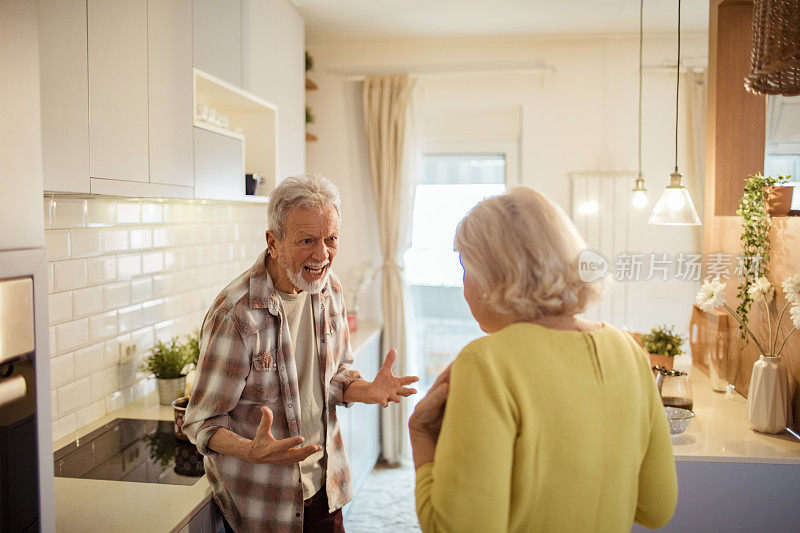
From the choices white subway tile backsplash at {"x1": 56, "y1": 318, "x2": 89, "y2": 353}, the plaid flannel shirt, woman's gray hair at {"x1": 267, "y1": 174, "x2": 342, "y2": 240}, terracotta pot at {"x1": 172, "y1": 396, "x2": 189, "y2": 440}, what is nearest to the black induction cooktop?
terracotta pot at {"x1": 172, "y1": 396, "x2": 189, "y2": 440}

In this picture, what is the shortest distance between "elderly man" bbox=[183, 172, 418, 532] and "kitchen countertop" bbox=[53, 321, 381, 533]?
0.32 feet

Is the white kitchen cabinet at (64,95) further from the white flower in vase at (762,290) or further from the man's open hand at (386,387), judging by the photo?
the white flower in vase at (762,290)

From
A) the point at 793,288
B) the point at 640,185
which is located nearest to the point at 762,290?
the point at 793,288

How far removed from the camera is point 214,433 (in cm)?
149

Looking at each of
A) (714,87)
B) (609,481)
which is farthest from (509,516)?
(714,87)

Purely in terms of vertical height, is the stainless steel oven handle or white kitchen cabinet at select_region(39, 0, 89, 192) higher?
white kitchen cabinet at select_region(39, 0, 89, 192)

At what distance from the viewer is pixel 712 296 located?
7.80 ft

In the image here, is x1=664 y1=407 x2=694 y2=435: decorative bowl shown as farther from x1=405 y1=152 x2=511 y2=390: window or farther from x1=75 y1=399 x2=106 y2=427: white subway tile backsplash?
x1=405 y1=152 x2=511 y2=390: window

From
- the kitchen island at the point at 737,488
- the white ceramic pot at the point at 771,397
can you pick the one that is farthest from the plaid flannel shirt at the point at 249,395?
the white ceramic pot at the point at 771,397

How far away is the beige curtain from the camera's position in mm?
3963

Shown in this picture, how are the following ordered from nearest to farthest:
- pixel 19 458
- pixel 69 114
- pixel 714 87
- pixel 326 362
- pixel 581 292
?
pixel 19 458 → pixel 581 292 → pixel 69 114 → pixel 326 362 → pixel 714 87

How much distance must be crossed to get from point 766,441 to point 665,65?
2.57 metres

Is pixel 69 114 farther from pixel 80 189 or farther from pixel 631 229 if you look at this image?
pixel 631 229

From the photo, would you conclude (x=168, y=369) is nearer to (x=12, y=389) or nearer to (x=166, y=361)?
(x=166, y=361)
